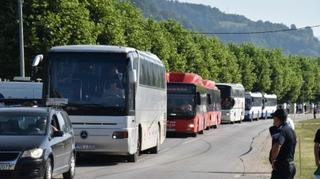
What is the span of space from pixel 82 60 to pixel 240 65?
317 ft

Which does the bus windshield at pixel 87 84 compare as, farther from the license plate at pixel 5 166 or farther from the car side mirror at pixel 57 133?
the license plate at pixel 5 166

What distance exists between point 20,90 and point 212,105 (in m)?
25.3

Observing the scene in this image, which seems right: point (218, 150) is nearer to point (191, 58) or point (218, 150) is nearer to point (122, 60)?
point (122, 60)

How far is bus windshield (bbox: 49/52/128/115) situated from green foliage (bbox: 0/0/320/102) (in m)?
16.5

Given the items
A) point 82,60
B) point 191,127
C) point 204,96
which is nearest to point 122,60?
point 82,60

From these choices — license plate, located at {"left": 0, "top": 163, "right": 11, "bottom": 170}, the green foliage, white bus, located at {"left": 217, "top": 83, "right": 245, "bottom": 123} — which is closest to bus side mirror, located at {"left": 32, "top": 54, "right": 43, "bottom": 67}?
license plate, located at {"left": 0, "top": 163, "right": 11, "bottom": 170}

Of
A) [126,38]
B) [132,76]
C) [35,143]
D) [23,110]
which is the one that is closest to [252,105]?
[126,38]

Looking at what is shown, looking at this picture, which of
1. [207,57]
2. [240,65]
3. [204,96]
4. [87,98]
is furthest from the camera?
[240,65]

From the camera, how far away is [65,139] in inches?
669

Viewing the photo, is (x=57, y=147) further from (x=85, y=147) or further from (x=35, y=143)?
(x=85, y=147)

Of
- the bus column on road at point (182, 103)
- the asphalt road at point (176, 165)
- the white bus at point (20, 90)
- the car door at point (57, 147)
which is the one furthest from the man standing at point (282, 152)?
the bus column on road at point (182, 103)

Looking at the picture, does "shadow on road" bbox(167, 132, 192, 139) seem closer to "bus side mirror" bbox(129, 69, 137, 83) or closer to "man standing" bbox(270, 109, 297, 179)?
"bus side mirror" bbox(129, 69, 137, 83)

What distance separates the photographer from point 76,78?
887 inches

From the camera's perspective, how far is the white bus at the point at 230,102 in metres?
68.4
